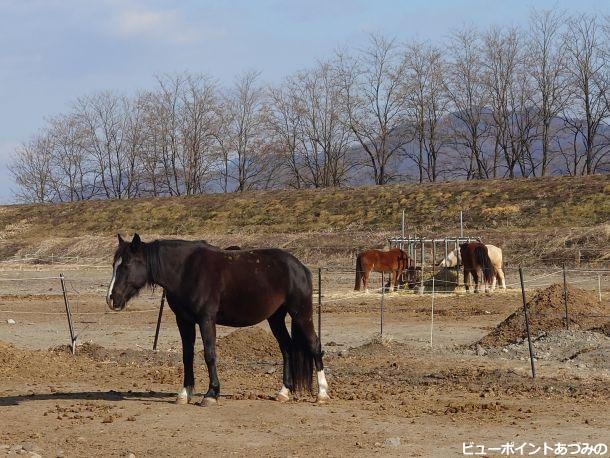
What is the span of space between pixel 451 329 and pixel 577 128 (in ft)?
152

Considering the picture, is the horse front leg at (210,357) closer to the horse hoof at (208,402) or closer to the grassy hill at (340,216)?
the horse hoof at (208,402)

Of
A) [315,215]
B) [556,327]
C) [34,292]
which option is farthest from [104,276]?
[556,327]

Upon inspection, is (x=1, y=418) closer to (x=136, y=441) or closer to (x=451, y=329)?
(x=136, y=441)

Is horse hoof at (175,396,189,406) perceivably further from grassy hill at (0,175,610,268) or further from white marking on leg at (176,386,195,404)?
grassy hill at (0,175,610,268)

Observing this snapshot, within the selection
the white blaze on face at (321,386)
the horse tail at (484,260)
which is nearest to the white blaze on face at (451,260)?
the horse tail at (484,260)

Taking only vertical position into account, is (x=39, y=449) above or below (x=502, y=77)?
below

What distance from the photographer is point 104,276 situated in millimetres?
40156

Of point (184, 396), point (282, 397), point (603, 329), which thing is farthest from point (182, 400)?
point (603, 329)

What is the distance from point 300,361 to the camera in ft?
37.9

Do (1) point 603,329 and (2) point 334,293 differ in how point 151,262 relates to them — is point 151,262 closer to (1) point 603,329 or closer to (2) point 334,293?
(1) point 603,329

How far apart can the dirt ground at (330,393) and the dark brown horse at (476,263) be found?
8.25m

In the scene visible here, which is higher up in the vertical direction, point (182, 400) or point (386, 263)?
point (386, 263)

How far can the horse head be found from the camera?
1100 cm

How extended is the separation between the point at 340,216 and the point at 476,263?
23.6 meters
